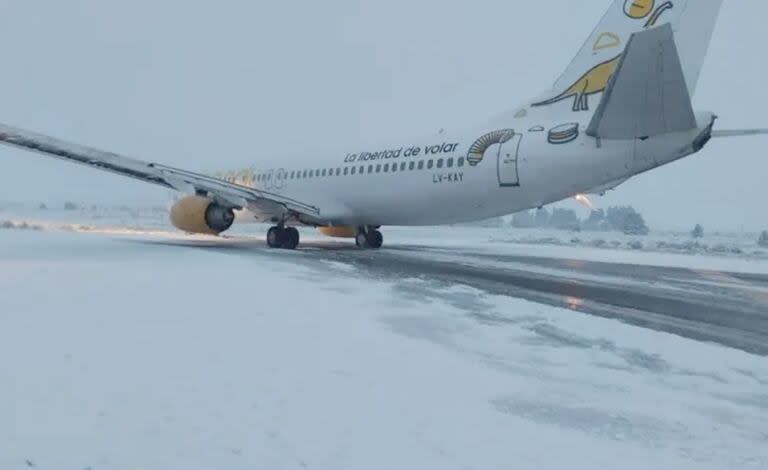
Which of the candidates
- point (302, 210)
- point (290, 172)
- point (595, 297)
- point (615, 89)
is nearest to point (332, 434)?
point (595, 297)

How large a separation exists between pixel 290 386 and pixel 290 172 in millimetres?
19290

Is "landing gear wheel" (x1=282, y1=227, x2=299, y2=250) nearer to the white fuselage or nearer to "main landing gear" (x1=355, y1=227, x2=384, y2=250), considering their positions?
the white fuselage

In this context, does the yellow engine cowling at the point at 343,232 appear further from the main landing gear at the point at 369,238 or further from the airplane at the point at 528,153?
the airplane at the point at 528,153

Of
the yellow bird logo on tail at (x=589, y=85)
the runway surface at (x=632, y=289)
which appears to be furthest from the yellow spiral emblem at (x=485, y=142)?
the runway surface at (x=632, y=289)

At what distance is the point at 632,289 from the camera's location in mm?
11375

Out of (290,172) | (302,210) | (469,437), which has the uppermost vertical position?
(290,172)

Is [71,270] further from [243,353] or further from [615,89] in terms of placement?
[615,89]

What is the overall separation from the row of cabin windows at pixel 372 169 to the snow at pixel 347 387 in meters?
9.73

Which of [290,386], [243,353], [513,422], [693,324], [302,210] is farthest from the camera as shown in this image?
[302,210]

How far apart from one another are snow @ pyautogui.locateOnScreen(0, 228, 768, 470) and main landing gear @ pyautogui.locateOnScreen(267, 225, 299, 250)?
12.5m

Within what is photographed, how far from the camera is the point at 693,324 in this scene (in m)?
7.84

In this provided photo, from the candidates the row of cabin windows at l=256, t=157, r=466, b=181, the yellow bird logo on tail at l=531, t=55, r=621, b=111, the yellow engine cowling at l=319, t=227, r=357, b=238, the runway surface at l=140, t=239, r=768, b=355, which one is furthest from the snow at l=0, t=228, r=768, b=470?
the yellow engine cowling at l=319, t=227, r=357, b=238

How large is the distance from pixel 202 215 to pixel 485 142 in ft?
28.2

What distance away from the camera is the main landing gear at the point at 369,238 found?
891 inches
